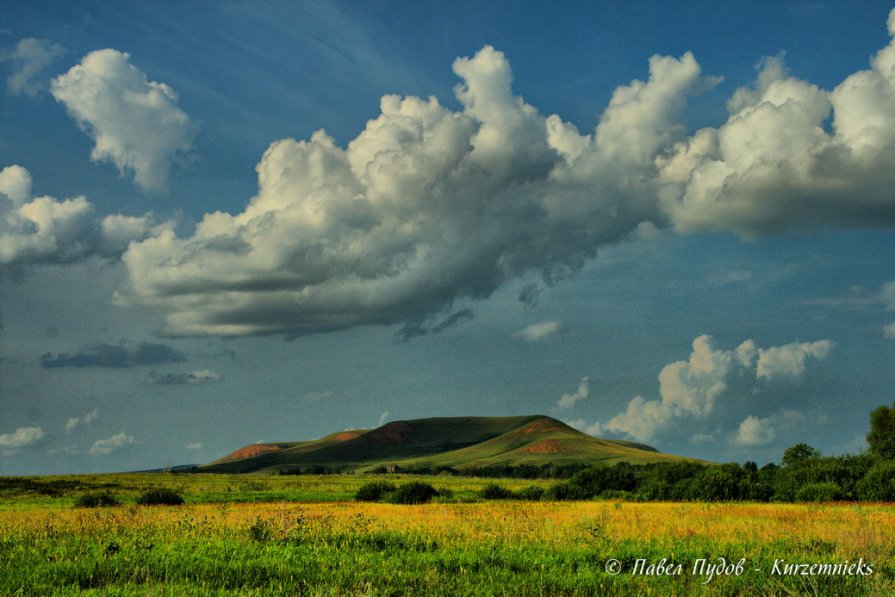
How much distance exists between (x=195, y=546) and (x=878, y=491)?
53.2 meters

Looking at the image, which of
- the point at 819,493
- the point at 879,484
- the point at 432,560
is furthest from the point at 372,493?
the point at 432,560

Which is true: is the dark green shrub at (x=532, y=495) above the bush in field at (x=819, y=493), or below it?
below

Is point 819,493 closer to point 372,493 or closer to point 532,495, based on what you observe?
point 532,495

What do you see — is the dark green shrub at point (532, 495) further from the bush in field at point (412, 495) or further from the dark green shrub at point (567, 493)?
the bush in field at point (412, 495)

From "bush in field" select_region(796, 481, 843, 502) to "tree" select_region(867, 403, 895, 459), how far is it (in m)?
70.4

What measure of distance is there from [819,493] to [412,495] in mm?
31942

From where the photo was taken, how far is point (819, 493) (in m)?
53.4

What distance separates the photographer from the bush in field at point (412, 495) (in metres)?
58.4

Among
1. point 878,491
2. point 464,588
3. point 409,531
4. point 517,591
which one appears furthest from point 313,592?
point 878,491

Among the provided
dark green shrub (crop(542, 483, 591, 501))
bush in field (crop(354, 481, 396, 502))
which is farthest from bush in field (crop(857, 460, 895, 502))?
bush in field (crop(354, 481, 396, 502))

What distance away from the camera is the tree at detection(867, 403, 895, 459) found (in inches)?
4459

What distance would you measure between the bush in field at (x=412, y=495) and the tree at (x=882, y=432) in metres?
87.3

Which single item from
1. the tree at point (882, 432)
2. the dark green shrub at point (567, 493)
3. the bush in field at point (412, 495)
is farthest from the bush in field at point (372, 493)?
the tree at point (882, 432)

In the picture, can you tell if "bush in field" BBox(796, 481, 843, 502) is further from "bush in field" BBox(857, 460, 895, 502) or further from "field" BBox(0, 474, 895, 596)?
"field" BBox(0, 474, 895, 596)
